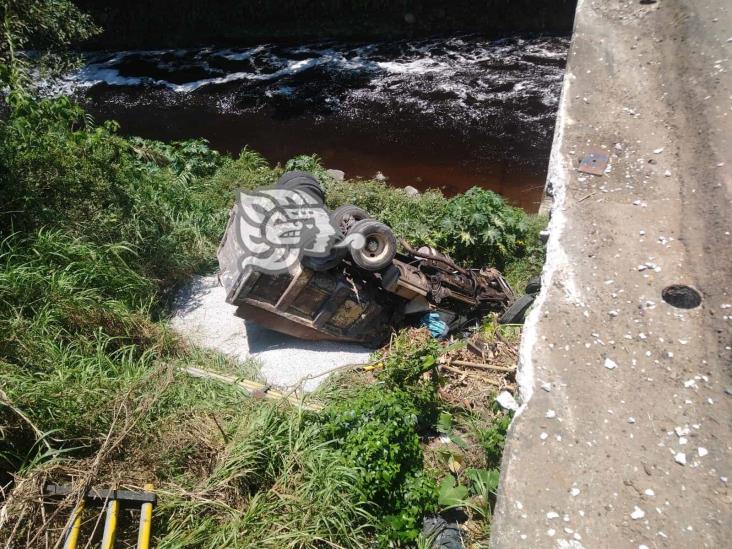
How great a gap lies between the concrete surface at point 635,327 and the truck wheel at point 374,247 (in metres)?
1.53

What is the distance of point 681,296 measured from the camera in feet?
9.62

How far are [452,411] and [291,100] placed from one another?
930 cm

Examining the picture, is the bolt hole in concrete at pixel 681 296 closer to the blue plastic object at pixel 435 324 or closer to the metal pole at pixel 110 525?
the blue plastic object at pixel 435 324

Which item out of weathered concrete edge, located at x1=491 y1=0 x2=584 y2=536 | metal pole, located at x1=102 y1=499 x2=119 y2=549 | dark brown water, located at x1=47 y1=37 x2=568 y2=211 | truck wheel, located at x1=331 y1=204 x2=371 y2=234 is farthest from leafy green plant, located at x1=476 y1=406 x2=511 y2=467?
dark brown water, located at x1=47 y1=37 x2=568 y2=211

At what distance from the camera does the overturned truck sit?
463cm

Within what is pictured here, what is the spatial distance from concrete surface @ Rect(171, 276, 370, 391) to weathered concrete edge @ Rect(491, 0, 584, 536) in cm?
244

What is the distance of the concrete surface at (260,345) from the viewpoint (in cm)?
498

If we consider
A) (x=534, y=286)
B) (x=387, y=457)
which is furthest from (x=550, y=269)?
(x=534, y=286)

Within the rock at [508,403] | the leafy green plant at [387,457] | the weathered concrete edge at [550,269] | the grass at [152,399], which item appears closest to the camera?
the weathered concrete edge at [550,269]

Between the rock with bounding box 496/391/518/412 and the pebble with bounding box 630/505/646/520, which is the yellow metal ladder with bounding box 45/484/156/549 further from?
the pebble with bounding box 630/505/646/520

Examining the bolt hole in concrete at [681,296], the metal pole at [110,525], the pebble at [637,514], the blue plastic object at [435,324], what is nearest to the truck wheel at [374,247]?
the blue plastic object at [435,324]

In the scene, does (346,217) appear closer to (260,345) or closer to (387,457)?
(260,345)

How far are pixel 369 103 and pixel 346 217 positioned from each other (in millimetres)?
7110

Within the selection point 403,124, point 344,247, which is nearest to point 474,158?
point 403,124
